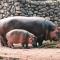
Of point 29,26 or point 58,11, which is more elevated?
point 29,26

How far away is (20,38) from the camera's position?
7.04 meters

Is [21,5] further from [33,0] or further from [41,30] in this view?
[41,30]

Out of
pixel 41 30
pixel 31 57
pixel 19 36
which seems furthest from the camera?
pixel 41 30

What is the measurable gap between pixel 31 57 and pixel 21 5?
6921mm

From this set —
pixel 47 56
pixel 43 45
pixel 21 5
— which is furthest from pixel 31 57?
pixel 21 5

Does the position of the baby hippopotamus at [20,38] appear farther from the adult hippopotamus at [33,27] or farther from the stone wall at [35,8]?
the stone wall at [35,8]

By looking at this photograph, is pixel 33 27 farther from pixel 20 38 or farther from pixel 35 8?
pixel 35 8

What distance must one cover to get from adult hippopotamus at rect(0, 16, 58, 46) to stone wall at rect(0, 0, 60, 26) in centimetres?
462

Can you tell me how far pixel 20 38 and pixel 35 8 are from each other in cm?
550

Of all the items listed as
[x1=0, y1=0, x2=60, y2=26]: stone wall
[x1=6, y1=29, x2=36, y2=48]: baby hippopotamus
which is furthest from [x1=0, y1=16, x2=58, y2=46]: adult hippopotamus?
[x1=0, y1=0, x2=60, y2=26]: stone wall

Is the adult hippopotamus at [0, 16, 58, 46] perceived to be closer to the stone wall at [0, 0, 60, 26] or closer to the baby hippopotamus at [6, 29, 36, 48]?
the baby hippopotamus at [6, 29, 36, 48]

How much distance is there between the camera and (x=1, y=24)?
7.62m

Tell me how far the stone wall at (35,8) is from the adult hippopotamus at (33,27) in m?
4.62

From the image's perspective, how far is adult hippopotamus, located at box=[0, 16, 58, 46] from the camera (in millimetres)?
7434
